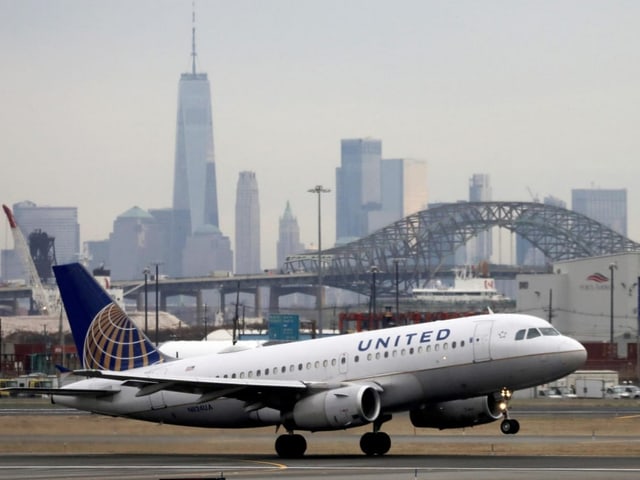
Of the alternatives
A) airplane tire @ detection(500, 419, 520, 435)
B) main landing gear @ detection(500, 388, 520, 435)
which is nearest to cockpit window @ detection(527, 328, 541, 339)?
main landing gear @ detection(500, 388, 520, 435)

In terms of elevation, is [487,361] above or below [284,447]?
above

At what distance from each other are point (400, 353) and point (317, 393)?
3195 mm

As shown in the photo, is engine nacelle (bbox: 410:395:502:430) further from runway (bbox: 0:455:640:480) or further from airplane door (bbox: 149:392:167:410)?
airplane door (bbox: 149:392:167:410)

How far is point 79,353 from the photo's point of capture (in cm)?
5612

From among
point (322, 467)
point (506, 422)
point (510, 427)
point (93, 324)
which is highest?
point (93, 324)

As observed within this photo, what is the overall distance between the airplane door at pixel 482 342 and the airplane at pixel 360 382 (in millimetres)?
33

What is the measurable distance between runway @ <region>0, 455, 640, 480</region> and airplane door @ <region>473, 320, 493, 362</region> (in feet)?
11.2

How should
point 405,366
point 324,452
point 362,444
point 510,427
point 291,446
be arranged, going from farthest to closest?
point 324,452 < point 362,444 < point 291,446 < point 405,366 < point 510,427

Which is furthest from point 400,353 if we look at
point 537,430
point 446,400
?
point 537,430

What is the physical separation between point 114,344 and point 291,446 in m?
9.28

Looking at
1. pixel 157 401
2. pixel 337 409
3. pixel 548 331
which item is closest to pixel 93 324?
pixel 157 401

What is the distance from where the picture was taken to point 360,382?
50.8 m

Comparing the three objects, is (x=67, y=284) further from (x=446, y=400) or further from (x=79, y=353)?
(x=446, y=400)

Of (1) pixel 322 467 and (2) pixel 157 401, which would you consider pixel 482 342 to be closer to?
(1) pixel 322 467
